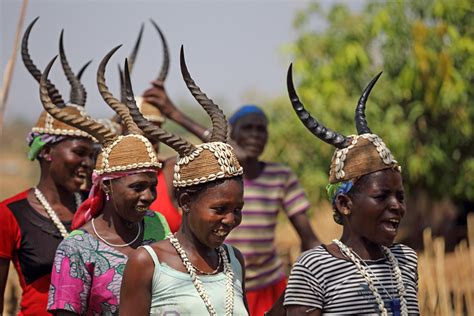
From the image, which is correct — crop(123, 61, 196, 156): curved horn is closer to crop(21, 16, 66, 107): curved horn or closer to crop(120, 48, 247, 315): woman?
crop(120, 48, 247, 315): woman

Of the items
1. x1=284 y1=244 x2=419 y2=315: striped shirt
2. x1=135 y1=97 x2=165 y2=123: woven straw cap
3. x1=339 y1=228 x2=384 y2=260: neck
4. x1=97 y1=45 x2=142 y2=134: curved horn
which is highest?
x1=135 y1=97 x2=165 y2=123: woven straw cap

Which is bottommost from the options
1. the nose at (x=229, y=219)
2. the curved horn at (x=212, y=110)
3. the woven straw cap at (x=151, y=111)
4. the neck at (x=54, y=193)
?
the nose at (x=229, y=219)

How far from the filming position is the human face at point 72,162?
497 centimetres

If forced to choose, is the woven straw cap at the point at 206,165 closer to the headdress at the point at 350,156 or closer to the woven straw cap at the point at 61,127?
the headdress at the point at 350,156

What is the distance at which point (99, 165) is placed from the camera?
4.25m

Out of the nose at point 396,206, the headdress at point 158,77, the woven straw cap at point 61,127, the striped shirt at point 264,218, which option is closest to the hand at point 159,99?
A: the headdress at point 158,77

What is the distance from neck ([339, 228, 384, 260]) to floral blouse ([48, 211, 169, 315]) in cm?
104

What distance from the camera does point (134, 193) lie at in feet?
13.4

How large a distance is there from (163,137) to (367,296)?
3.51ft

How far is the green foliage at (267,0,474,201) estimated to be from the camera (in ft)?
34.4

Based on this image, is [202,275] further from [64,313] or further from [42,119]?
[42,119]

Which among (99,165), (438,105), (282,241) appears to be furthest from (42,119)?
(282,241)

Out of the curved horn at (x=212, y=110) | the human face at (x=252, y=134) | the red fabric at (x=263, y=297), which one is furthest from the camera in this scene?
the human face at (x=252, y=134)

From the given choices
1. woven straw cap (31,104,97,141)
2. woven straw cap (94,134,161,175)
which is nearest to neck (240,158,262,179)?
woven straw cap (31,104,97,141)
